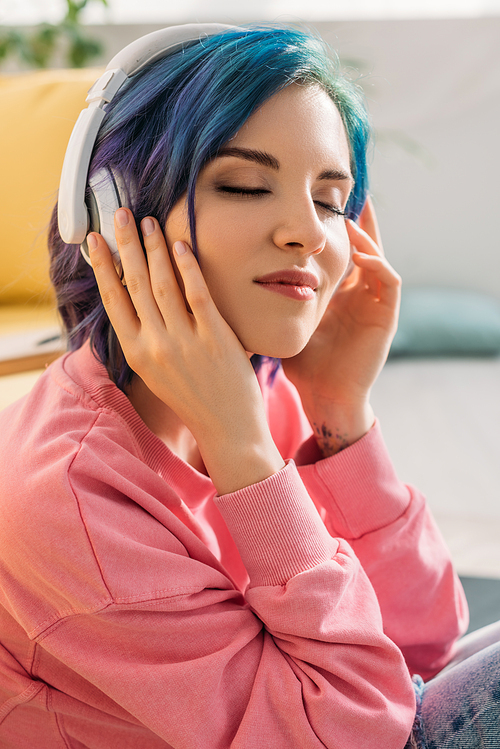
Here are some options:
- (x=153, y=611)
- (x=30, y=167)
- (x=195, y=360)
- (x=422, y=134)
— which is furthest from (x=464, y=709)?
(x=422, y=134)

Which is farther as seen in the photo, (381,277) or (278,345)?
(381,277)

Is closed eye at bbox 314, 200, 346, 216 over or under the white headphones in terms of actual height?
under

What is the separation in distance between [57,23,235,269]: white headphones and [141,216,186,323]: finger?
0.15ft

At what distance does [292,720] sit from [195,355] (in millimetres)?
360

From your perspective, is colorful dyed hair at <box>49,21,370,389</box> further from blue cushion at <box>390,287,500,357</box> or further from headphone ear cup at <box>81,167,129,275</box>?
blue cushion at <box>390,287,500,357</box>

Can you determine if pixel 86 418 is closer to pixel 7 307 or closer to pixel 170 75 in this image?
pixel 170 75

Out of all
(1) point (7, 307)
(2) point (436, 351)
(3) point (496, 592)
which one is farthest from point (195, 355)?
(2) point (436, 351)

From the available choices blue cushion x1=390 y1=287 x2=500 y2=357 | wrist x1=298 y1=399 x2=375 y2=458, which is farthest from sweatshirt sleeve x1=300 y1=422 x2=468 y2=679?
blue cushion x1=390 y1=287 x2=500 y2=357

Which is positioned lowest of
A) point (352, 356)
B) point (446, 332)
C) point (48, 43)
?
point (446, 332)

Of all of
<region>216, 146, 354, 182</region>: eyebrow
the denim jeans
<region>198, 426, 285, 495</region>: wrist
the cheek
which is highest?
<region>216, 146, 354, 182</region>: eyebrow

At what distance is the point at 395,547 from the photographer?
0.81 m

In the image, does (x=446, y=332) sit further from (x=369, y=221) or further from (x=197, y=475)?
(x=197, y=475)

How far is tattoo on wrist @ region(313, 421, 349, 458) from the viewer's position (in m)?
0.88

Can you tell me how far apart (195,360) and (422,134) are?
2.95 metres
